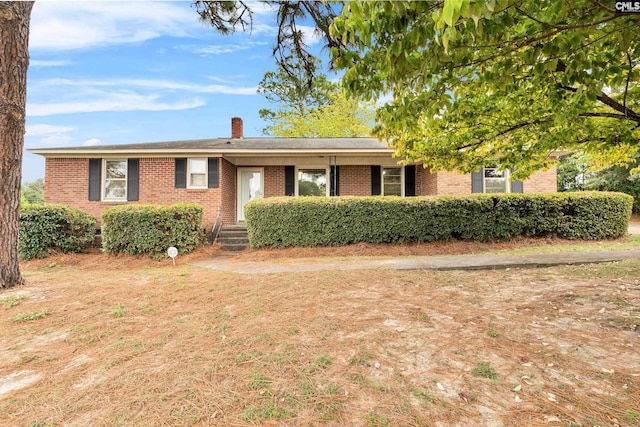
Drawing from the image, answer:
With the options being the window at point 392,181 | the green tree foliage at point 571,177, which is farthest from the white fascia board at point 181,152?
the green tree foliage at point 571,177

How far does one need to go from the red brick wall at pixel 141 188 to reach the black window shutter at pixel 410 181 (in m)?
7.41

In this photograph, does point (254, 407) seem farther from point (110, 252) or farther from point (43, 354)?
point (110, 252)

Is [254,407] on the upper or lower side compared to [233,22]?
lower

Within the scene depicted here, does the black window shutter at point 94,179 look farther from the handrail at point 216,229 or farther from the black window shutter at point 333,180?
the black window shutter at point 333,180

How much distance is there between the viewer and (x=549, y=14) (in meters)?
2.44

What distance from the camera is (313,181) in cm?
1306

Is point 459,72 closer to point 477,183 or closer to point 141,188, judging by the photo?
point 477,183

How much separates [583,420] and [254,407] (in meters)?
1.93

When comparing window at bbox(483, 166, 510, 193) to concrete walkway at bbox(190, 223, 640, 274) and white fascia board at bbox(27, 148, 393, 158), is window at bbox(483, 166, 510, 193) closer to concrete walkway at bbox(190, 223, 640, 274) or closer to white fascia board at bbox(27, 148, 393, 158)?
white fascia board at bbox(27, 148, 393, 158)

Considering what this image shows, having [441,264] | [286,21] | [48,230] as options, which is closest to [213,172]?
[48,230]

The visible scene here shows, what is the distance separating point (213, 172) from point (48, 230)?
5.03 m

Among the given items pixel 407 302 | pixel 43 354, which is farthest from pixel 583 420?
pixel 43 354

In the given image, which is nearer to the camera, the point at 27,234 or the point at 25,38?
the point at 25,38

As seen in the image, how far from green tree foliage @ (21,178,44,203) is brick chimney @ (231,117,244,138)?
24722mm
